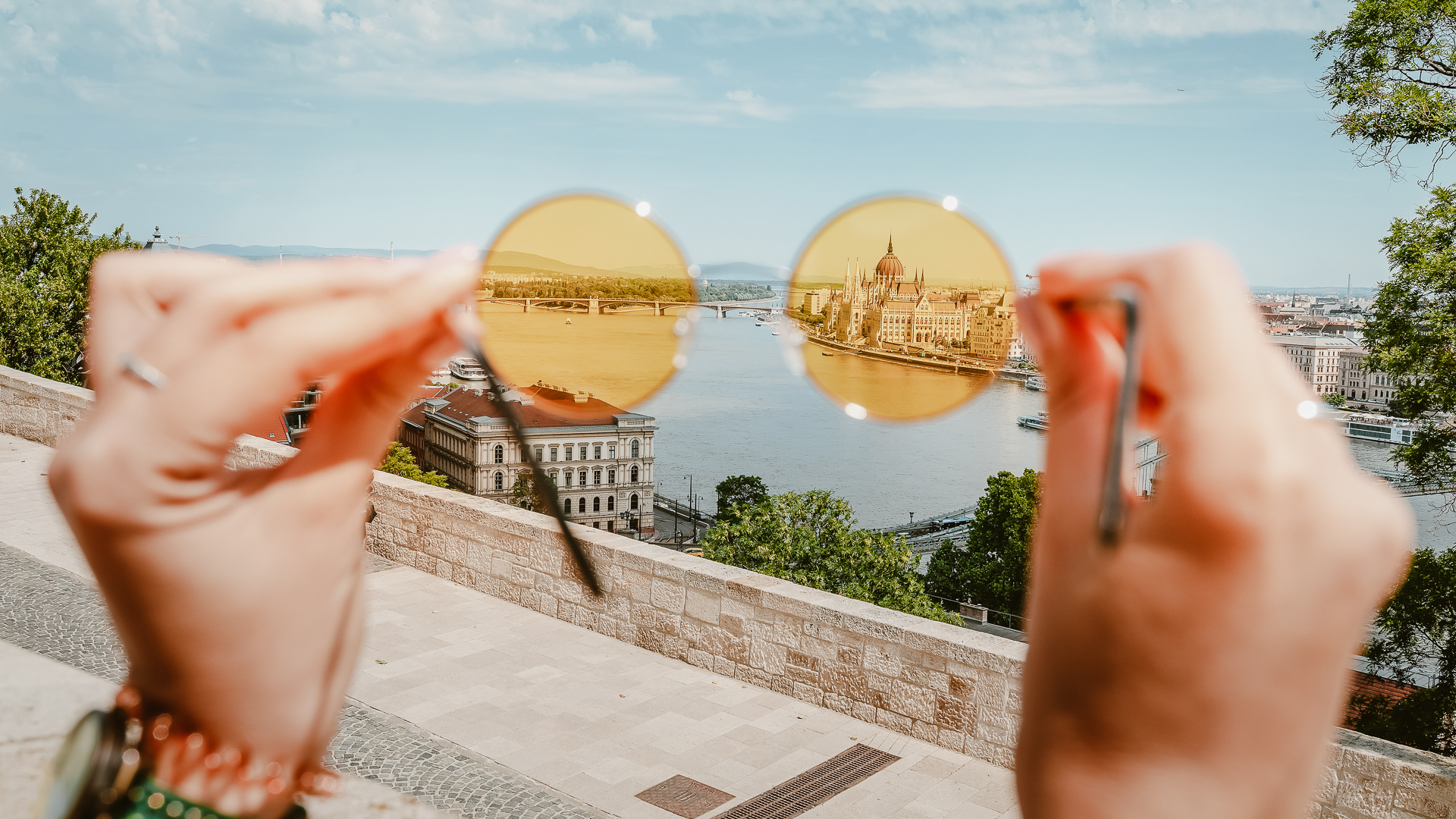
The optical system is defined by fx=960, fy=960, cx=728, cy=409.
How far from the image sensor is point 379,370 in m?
1.29

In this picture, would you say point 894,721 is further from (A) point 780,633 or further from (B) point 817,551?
(B) point 817,551

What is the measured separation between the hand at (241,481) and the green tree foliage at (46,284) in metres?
18.6

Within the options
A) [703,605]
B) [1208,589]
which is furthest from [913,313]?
[703,605]

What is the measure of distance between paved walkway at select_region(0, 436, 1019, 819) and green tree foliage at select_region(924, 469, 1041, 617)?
92.8 feet

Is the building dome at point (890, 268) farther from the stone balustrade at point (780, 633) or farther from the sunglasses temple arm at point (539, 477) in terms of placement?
the stone balustrade at point (780, 633)

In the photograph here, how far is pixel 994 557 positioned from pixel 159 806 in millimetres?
36901

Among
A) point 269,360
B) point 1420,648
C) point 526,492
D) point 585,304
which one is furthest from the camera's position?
point 526,492

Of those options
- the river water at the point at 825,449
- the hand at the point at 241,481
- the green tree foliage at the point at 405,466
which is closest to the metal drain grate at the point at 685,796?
the hand at the point at 241,481

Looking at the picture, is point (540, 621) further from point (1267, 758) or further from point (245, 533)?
point (1267, 758)

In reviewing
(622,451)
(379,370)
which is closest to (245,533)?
(379,370)

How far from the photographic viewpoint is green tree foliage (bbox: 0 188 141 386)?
17250mm

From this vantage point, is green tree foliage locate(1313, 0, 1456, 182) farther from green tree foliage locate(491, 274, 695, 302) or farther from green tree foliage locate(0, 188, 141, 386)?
green tree foliage locate(0, 188, 141, 386)

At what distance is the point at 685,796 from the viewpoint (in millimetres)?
5023

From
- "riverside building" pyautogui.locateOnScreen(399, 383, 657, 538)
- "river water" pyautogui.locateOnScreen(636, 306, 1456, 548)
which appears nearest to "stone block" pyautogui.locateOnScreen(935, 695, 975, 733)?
"riverside building" pyautogui.locateOnScreen(399, 383, 657, 538)
